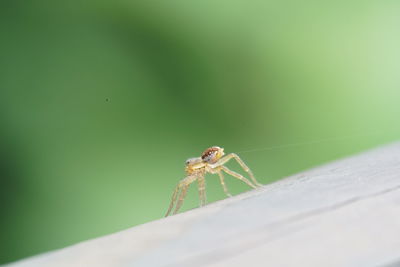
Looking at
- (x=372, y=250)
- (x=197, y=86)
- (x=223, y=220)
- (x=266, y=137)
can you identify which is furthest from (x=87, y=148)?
(x=372, y=250)

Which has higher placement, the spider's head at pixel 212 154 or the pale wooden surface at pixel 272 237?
the spider's head at pixel 212 154

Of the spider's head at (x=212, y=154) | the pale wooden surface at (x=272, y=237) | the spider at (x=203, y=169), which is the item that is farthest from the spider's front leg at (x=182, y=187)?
the pale wooden surface at (x=272, y=237)

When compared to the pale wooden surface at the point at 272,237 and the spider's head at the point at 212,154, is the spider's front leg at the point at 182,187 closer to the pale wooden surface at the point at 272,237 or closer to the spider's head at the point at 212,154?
the spider's head at the point at 212,154

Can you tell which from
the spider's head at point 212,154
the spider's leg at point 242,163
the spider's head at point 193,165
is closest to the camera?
the spider's leg at point 242,163

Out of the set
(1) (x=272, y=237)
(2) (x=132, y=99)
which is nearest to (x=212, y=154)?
(2) (x=132, y=99)

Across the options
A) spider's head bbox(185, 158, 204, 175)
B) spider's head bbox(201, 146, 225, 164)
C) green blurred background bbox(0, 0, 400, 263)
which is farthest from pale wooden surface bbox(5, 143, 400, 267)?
spider's head bbox(185, 158, 204, 175)

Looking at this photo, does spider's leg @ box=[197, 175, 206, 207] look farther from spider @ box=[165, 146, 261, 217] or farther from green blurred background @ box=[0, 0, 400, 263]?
green blurred background @ box=[0, 0, 400, 263]
